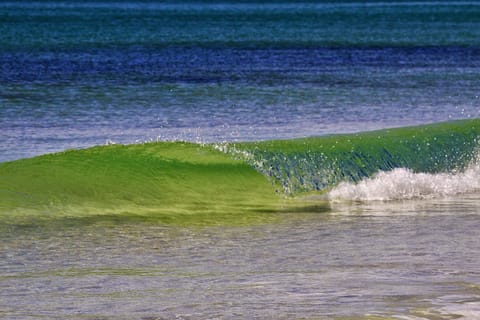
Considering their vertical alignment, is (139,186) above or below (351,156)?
below

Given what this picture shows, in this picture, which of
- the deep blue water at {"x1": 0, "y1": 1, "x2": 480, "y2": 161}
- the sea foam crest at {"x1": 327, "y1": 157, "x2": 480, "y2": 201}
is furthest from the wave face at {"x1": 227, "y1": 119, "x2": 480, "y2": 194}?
the deep blue water at {"x1": 0, "y1": 1, "x2": 480, "y2": 161}

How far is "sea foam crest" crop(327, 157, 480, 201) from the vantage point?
1519 centimetres

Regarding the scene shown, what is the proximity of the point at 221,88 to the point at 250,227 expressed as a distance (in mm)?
18061

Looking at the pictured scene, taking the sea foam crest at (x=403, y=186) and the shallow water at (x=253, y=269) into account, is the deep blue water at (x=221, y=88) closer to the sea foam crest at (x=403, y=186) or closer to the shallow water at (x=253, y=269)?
the sea foam crest at (x=403, y=186)

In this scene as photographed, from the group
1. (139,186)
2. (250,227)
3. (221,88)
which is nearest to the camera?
(250,227)

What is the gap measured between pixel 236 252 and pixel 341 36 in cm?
5394

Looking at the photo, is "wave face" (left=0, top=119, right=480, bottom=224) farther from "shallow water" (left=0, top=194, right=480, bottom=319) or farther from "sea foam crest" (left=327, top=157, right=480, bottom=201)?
"shallow water" (left=0, top=194, right=480, bottom=319)

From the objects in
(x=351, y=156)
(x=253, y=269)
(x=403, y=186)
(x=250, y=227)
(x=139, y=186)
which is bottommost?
(x=253, y=269)

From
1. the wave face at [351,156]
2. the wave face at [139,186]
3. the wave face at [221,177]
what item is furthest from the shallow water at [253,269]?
the wave face at [351,156]

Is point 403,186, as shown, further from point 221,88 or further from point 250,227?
point 221,88

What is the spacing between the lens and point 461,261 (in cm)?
1095

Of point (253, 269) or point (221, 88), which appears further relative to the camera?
point (221, 88)

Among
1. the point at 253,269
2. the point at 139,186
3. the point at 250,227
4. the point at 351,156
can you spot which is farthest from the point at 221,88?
the point at 253,269

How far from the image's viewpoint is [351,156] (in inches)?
653
